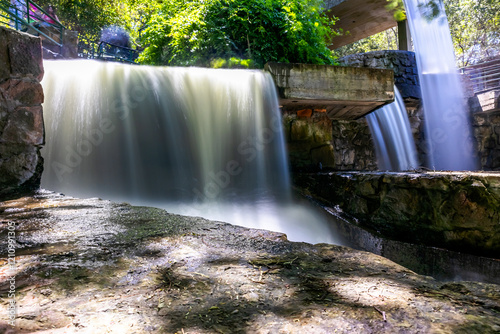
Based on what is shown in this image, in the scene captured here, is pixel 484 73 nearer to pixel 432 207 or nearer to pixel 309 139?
pixel 309 139

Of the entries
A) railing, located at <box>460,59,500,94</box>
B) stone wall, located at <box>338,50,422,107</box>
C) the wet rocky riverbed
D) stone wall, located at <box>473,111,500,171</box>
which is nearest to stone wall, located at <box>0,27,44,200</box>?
the wet rocky riverbed

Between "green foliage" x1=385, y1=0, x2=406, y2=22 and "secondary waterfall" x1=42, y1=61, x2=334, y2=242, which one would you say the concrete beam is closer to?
"green foliage" x1=385, y1=0, x2=406, y2=22

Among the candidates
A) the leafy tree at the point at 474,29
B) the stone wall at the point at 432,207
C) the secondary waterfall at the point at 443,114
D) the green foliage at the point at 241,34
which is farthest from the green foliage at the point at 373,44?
the stone wall at the point at 432,207

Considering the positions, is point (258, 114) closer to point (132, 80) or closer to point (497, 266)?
point (132, 80)

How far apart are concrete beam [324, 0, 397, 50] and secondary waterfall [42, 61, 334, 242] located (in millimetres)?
6895

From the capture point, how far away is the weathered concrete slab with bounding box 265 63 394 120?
5102 millimetres

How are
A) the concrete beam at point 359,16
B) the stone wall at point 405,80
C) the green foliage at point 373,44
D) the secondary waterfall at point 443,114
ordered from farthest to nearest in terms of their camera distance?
the green foliage at point 373,44 < the concrete beam at point 359,16 < the secondary waterfall at point 443,114 < the stone wall at point 405,80

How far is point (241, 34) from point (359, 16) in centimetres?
649

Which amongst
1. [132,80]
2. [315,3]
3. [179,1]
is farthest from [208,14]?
[132,80]

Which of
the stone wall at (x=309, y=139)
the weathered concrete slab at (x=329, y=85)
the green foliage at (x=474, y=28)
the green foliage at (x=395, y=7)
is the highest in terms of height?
the green foliage at (x=474, y=28)

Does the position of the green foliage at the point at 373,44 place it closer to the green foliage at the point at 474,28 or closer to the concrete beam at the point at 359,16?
the green foliage at the point at 474,28

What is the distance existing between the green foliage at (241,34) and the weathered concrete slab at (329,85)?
7.81 ft

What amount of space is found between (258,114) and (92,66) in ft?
7.94

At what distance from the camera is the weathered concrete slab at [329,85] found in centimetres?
510
